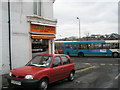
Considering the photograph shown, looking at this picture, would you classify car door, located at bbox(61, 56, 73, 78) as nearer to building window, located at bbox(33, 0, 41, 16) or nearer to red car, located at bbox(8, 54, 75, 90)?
red car, located at bbox(8, 54, 75, 90)

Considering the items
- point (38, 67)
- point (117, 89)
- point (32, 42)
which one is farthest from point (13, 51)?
point (117, 89)

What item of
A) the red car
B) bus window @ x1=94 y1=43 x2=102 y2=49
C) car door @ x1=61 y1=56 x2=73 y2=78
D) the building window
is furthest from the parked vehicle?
car door @ x1=61 y1=56 x2=73 y2=78

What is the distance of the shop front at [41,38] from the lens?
11091 millimetres

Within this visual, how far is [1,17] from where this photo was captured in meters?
→ 8.91

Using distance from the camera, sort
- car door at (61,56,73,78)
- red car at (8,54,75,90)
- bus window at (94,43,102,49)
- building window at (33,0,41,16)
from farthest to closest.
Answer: bus window at (94,43,102,49) → building window at (33,0,41,16) → car door at (61,56,73,78) → red car at (8,54,75,90)

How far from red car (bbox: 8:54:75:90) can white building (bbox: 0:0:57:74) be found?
3117 mm

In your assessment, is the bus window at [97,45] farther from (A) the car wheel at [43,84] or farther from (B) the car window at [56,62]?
(A) the car wheel at [43,84]

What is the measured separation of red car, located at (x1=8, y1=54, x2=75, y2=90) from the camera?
546 centimetres

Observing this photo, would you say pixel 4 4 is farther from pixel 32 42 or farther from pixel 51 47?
pixel 51 47

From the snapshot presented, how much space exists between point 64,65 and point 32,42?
15.6ft

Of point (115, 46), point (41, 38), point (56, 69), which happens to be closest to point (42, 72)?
point (56, 69)

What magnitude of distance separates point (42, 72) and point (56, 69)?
1002mm

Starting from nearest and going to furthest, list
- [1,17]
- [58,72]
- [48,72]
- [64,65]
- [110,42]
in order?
[48,72]
[58,72]
[64,65]
[1,17]
[110,42]

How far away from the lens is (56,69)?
21.7ft
